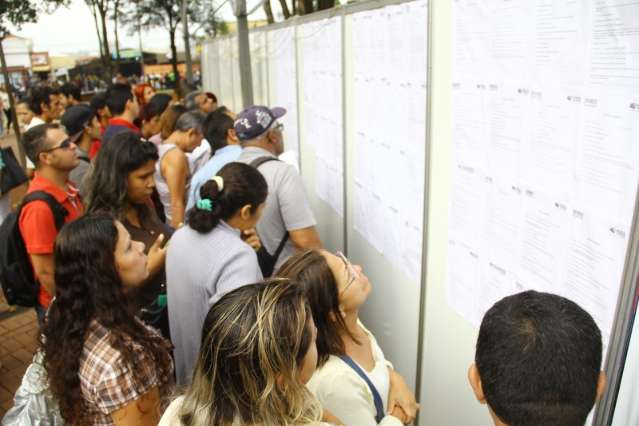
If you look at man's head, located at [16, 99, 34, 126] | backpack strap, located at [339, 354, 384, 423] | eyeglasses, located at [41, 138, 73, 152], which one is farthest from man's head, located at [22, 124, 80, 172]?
man's head, located at [16, 99, 34, 126]

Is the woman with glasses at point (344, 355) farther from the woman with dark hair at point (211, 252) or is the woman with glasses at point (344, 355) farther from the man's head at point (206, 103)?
the man's head at point (206, 103)

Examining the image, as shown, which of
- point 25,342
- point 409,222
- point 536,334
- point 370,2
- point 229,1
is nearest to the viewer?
point 536,334

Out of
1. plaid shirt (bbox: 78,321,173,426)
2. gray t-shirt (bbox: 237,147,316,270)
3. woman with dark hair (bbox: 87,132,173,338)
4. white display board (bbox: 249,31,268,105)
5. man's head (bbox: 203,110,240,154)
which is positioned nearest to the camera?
plaid shirt (bbox: 78,321,173,426)

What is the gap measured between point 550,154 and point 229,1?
3.88 m

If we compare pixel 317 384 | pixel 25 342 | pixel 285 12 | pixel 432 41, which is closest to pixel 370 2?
pixel 432 41

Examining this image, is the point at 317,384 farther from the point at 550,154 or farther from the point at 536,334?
the point at 550,154

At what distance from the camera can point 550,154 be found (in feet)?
4.24

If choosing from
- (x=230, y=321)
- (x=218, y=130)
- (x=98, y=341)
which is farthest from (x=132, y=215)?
(x=230, y=321)

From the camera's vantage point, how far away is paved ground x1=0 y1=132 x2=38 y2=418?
3500 mm

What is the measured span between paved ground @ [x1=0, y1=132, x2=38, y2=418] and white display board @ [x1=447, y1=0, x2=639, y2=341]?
2942 millimetres

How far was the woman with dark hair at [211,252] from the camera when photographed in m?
2.01

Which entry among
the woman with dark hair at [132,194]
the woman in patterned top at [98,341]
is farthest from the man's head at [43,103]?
the woman in patterned top at [98,341]

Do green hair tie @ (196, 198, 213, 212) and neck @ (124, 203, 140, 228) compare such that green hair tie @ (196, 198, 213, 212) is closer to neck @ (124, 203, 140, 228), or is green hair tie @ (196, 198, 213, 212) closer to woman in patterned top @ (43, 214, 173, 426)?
woman in patterned top @ (43, 214, 173, 426)

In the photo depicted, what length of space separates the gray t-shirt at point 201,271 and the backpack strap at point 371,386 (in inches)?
19.9
